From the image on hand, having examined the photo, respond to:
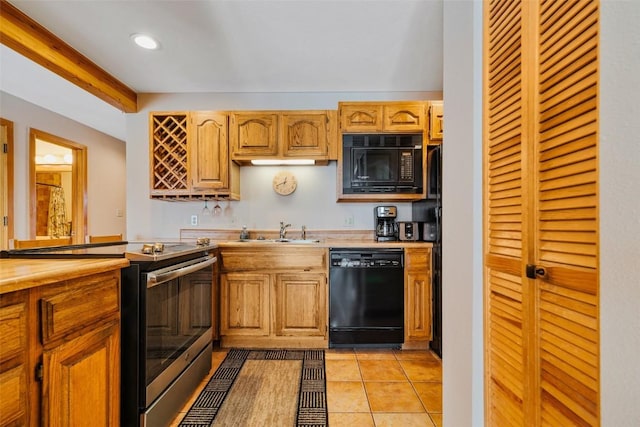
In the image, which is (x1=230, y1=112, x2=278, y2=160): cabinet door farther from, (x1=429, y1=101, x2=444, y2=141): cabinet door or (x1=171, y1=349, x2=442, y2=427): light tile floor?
(x1=171, y1=349, x2=442, y2=427): light tile floor

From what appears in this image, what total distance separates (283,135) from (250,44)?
78 cm

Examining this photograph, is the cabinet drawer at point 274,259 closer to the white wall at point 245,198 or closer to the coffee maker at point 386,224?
the white wall at point 245,198

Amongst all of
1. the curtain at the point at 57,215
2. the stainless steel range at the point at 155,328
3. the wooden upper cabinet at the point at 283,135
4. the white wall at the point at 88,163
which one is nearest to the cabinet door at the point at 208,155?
the wooden upper cabinet at the point at 283,135

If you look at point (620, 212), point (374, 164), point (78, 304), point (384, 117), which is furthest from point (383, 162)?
point (78, 304)

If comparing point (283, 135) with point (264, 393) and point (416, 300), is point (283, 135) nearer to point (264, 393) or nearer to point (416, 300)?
point (416, 300)

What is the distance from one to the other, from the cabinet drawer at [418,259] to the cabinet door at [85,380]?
6.73ft

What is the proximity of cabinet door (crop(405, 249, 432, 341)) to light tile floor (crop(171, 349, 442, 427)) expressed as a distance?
176 millimetres

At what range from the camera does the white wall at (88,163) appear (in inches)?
135

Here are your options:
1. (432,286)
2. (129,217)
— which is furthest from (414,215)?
(129,217)

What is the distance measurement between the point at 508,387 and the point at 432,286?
165 cm

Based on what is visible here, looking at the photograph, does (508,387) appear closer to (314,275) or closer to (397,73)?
(314,275)

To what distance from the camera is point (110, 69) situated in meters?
2.67

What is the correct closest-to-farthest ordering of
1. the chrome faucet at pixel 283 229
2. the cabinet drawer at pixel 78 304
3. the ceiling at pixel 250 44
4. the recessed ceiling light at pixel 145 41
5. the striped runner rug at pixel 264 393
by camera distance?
1. the cabinet drawer at pixel 78 304
2. the striped runner rug at pixel 264 393
3. the ceiling at pixel 250 44
4. the recessed ceiling light at pixel 145 41
5. the chrome faucet at pixel 283 229

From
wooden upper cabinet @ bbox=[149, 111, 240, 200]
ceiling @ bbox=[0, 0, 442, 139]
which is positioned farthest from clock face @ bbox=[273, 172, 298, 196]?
ceiling @ bbox=[0, 0, 442, 139]
